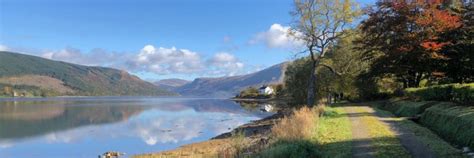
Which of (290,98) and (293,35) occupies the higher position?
(293,35)

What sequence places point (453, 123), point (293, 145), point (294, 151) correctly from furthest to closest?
point (453, 123)
point (293, 145)
point (294, 151)

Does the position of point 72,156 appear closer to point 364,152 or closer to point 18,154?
point 18,154

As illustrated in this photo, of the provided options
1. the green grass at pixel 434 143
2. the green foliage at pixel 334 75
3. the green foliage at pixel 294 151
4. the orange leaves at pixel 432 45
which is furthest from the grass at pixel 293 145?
the green foliage at pixel 334 75

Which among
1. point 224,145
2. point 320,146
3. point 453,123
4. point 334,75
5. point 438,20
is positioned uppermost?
A: point 438,20

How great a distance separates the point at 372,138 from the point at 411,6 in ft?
85.7

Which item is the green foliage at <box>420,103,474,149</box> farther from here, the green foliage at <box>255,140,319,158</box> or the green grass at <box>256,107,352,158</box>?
the green foliage at <box>255,140,319,158</box>

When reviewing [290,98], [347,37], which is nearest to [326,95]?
[290,98]

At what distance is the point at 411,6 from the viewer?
1555 inches

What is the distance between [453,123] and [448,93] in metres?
9.38

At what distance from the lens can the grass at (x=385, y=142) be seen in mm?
13578

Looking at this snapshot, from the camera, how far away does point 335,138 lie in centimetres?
1752

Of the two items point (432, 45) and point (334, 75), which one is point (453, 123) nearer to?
point (432, 45)

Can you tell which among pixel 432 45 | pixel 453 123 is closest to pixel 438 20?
pixel 432 45

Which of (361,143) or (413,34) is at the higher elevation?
(413,34)
